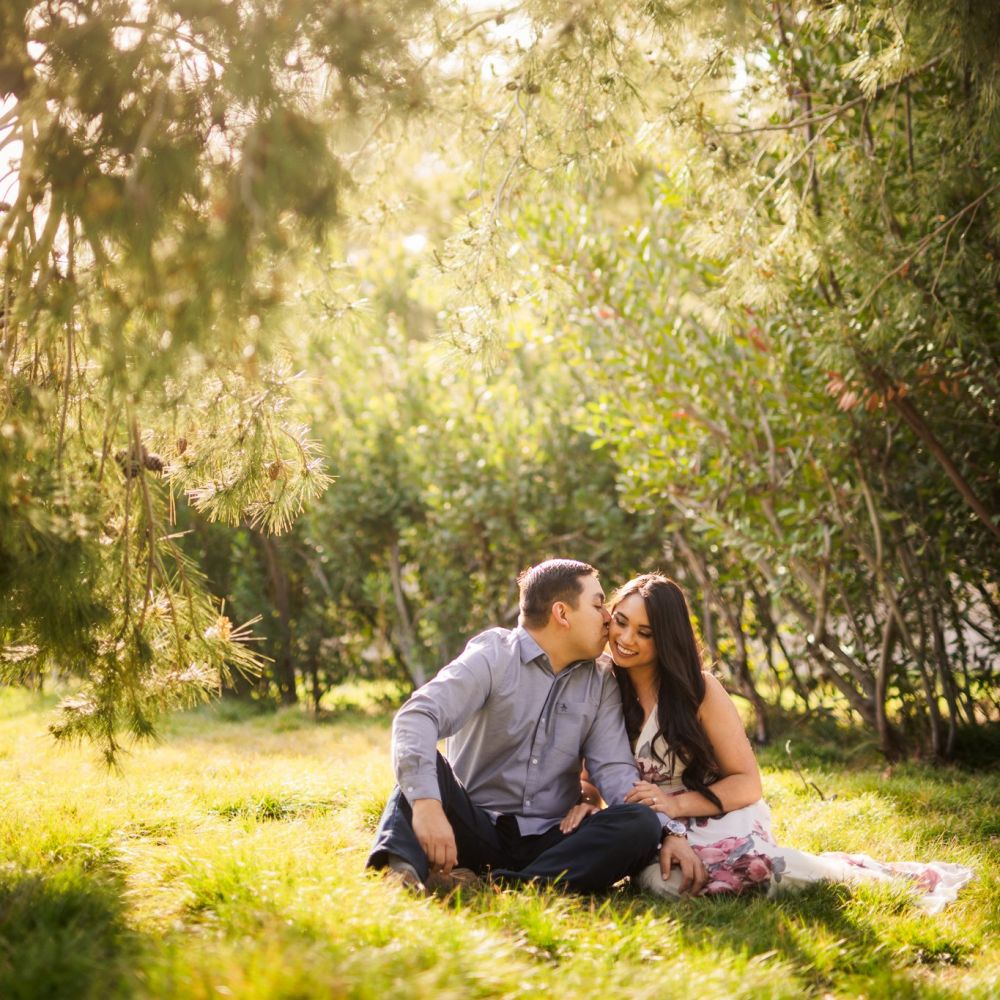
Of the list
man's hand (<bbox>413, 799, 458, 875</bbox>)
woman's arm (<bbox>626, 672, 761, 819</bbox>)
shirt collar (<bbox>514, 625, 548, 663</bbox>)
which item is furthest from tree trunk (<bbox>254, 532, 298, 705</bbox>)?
man's hand (<bbox>413, 799, 458, 875</bbox>)

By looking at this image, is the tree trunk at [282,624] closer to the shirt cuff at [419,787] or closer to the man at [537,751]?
the man at [537,751]

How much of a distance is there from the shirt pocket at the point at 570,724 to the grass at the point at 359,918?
520 millimetres

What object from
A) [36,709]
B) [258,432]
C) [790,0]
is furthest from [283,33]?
[36,709]

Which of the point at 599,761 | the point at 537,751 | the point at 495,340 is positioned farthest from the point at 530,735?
the point at 495,340

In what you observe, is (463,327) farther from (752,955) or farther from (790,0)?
(752,955)

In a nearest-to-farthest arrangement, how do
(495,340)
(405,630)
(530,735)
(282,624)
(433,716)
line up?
1. (433,716)
2. (530,735)
3. (495,340)
4. (405,630)
5. (282,624)

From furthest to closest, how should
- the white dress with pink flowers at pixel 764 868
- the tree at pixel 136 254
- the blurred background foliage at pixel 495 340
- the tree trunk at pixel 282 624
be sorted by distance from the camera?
the tree trunk at pixel 282 624, the white dress with pink flowers at pixel 764 868, the blurred background foliage at pixel 495 340, the tree at pixel 136 254

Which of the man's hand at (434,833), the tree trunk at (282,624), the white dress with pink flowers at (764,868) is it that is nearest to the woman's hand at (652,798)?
the white dress with pink flowers at (764,868)

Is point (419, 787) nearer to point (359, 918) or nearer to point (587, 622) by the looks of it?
point (359, 918)

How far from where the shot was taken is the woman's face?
347 centimetres

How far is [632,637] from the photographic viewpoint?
3467 mm

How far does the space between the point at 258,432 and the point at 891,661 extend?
3.90 m

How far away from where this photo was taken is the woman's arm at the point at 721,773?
330 centimetres

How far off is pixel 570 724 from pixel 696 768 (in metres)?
0.47
